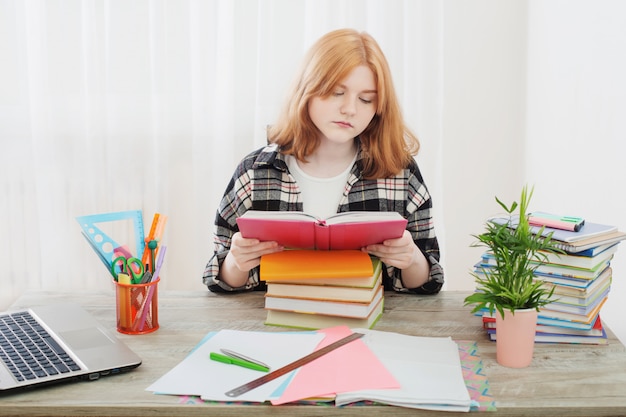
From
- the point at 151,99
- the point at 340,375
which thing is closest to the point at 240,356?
the point at 340,375

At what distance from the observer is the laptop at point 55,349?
3.67 ft

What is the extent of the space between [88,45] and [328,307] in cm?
161

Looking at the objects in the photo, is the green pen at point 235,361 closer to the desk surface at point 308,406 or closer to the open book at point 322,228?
the desk surface at point 308,406

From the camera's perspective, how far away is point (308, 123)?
168 centimetres

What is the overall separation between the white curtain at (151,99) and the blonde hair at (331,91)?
0.80 m

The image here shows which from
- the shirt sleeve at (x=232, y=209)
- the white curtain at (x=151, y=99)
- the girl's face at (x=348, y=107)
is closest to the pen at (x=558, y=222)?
the girl's face at (x=348, y=107)

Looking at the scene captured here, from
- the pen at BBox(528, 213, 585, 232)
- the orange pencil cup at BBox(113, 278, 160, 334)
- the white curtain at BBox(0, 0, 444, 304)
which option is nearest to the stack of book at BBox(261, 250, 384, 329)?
the orange pencil cup at BBox(113, 278, 160, 334)

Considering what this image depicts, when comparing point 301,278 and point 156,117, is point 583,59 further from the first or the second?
point 156,117

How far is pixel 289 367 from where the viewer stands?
1.16m

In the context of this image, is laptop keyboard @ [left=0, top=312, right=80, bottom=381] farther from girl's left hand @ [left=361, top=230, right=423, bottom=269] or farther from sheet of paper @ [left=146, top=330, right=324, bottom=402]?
girl's left hand @ [left=361, top=230, right=423, bottom=269]

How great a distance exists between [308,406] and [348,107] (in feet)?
2.41

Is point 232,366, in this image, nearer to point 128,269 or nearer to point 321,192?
point 128,269

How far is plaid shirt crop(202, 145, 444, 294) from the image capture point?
1.72 metres

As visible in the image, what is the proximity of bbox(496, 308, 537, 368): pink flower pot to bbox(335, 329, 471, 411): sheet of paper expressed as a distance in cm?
8
